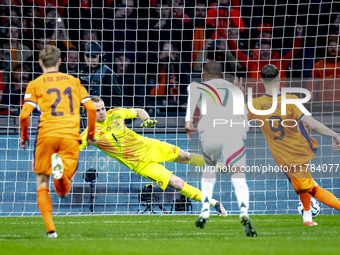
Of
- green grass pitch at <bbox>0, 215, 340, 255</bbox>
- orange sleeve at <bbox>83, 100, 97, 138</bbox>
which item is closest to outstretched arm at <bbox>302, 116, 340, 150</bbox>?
green grass pitch at <bbox>0, 215, 340, 255</bbox>

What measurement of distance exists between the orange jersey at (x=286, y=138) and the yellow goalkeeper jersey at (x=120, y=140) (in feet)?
6.81

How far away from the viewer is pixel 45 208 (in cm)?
454

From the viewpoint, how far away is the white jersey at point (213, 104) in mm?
4734

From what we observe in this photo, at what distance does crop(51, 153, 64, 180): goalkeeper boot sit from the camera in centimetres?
442

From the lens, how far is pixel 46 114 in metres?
4.62

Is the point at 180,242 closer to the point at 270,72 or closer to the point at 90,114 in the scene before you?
the point at 90,114

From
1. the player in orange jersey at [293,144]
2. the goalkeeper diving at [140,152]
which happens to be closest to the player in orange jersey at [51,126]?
the player in orange jersey at [293,144]

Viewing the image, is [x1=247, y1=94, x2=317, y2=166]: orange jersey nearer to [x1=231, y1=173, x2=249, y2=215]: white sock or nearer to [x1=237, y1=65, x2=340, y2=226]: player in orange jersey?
[x1=237, y1=65, x2=340, y2=226]: player in orange jersey

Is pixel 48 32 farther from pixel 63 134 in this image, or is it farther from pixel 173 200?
pixel 63 134

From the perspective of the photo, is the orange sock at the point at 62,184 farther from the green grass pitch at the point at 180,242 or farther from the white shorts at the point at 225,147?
the white shorts at the point at 225,147

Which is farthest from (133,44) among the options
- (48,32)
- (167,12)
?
(48,32)

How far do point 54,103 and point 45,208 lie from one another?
3.14 ft

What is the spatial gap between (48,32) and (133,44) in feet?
6.53

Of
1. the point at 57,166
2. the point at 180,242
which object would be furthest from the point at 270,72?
the point at 57,166
